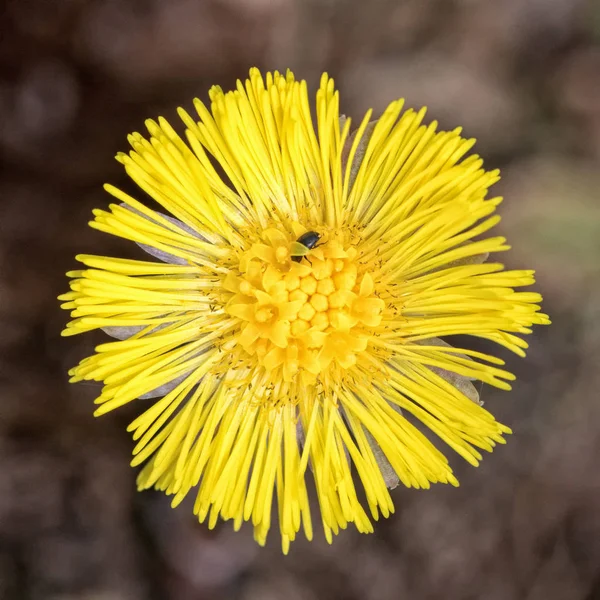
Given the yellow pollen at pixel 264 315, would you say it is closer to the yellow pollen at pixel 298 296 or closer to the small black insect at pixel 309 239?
the yellow pollen at pixel 298 296

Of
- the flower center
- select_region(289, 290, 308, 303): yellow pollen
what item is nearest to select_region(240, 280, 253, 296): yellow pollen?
the flower center

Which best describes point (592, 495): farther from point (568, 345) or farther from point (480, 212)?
point (480, 212)

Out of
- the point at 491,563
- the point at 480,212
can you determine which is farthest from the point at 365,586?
the point at 480,212

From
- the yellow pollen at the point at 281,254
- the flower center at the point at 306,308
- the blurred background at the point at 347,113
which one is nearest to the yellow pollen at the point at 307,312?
the flower center at the point at 306,308

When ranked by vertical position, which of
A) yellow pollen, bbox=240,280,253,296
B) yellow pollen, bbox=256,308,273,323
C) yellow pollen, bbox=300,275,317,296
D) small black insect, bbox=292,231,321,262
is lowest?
yellow pollen, bbox=256,308,273,323

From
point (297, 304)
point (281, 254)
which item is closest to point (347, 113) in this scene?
point (281, 254)

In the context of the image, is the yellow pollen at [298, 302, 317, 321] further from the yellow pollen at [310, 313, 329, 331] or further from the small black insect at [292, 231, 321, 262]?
the small black insect at [292, 231, 321, 262]

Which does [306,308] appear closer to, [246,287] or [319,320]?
[319,320]
